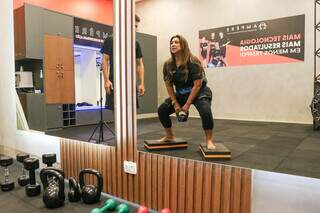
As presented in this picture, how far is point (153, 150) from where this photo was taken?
7.47ft

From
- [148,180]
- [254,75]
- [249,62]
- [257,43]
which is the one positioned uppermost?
[257,43]

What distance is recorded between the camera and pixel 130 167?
6.91 ft

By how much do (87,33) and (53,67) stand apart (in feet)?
2.99

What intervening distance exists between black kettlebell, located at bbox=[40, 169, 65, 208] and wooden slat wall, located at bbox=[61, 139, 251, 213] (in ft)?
1.22

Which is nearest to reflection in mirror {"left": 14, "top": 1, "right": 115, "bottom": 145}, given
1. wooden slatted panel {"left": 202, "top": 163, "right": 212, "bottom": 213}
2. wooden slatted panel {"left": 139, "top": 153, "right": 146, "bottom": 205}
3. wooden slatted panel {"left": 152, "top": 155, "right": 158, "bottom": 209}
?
wooden slatted panel {"left": 139, "top": 153, "right": 146, "bottom": 205}

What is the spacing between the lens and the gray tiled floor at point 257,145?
1.98 metres

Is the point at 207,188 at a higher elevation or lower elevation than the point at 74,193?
higher

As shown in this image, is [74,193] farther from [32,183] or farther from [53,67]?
[53,67]

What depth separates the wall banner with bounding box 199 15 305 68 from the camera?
491 centimetres

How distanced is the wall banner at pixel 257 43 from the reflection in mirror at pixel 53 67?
225cm

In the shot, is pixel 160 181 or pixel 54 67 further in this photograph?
pixel 54 67

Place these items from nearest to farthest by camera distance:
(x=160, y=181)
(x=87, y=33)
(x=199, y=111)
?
(x=160, y=181), (x=199, y=111), (x=87, y=33)

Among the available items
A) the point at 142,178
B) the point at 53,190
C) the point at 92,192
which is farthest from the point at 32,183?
the point at 142,178

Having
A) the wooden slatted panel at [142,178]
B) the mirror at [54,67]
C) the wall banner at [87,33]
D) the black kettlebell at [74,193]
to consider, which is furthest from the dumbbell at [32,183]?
the wall banner at [87,33]
